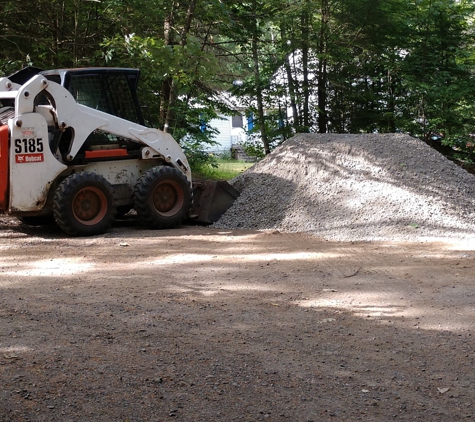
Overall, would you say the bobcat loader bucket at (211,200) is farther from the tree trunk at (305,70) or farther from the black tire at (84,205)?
the tree trunk at (305,70)

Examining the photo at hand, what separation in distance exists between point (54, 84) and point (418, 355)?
712 centimetres

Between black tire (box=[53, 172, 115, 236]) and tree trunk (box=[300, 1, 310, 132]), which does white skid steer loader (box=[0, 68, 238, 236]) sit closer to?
black tire (box=[53, 172, 115, 236])

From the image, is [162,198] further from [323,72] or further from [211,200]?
[323,72]

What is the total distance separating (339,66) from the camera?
18781 millimetres

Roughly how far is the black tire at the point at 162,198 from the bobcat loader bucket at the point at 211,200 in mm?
621

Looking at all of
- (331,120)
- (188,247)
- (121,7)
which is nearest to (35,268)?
(188,247)

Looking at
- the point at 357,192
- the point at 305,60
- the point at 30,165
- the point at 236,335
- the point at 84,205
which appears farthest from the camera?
the point at 305,60

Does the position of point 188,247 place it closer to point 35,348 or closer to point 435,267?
point 435,267

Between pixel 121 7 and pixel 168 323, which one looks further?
pixel 121 7

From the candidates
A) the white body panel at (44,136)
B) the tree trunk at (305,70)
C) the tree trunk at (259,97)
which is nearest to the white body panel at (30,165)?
the white body panel at (44,136)

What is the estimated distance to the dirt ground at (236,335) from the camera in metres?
4.09

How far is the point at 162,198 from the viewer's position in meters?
11.6

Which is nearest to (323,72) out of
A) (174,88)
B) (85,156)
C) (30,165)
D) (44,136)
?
(174,88)

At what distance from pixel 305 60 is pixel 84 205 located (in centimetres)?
967
